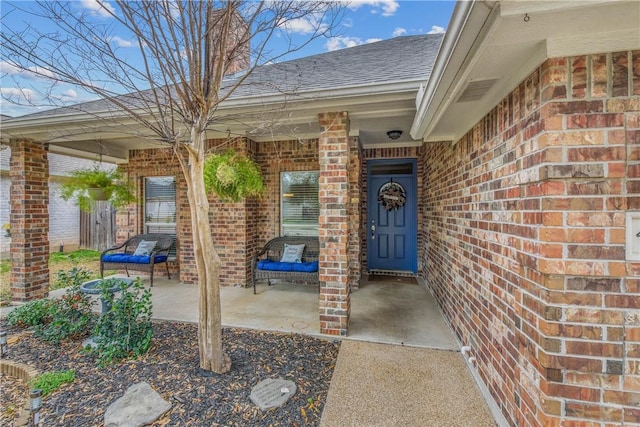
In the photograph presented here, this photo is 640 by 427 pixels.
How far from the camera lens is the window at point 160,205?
5.83m

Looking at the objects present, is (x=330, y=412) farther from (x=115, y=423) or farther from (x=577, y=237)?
(x=577, y=237)

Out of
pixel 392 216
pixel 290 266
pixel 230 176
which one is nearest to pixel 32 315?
pixel 230 176

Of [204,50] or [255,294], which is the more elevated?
[204,50]

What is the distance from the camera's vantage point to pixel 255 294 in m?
4.58

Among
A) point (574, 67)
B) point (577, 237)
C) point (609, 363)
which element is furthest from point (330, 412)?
point (574, 67)

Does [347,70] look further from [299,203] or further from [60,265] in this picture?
[60,265]

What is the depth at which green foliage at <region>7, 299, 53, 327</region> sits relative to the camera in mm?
3236

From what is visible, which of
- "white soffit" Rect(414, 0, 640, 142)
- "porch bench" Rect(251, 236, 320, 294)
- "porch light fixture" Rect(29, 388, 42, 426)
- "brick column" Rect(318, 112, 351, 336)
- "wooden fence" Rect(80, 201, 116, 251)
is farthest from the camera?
"wooden fence" Rect(80, 201, 116, 251)

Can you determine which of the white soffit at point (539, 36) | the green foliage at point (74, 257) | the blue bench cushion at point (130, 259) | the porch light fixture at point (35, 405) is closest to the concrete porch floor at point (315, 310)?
the blue bench cushion at point (130, 259)

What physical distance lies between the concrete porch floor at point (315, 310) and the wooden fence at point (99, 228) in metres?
5.64

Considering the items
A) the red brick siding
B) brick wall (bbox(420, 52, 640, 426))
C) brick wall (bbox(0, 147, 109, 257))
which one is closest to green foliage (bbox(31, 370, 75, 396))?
brick wall (bbox(420, 52, 640, 426))

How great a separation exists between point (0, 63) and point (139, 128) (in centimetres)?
164

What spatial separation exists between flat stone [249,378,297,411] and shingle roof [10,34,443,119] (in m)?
2.47

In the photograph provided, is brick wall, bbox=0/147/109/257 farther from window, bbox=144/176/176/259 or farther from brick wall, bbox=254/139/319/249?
brick wall, bbox=254/139/319/249
